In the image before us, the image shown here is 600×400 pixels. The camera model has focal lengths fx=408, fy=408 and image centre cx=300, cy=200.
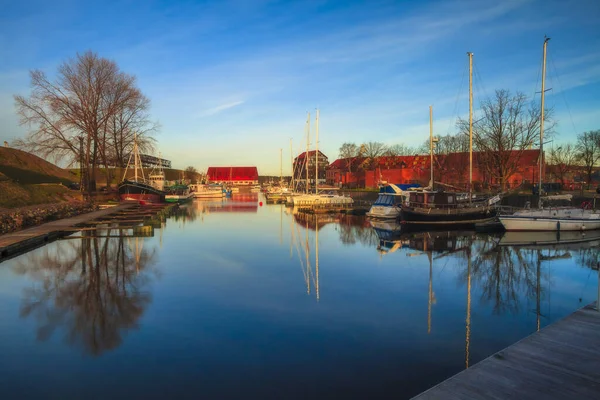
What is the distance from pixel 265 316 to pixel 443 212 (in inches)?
822

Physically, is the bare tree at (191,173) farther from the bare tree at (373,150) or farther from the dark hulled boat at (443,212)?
the dark hulled boat at (443,212)

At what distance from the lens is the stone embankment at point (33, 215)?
20.2 metres

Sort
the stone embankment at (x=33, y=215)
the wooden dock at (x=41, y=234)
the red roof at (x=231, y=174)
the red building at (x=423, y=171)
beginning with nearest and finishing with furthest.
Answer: the wooden dock at (x=41, y=234) < the stone embankment at (x=33, y=215) < the red building at (x=423, y=171) < the red roof at (x=231, y=174)

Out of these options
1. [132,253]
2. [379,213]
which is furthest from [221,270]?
[379,213]

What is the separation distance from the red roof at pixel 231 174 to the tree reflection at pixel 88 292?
123 meters

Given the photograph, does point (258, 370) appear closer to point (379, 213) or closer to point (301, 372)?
point (301, 372)

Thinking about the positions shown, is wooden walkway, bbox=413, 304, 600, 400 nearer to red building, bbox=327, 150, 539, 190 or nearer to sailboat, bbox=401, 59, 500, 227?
sailboat, bbox=401, 59, 500, 227

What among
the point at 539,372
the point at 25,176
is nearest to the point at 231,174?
the point at 25,176

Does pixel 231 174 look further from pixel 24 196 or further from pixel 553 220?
pixel 553 220

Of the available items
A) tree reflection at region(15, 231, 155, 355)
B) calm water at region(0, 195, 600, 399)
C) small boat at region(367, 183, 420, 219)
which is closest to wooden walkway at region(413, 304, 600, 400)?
calm water at region(0, 195, 600, 399)

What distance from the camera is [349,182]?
84000mm

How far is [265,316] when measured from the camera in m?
9.30

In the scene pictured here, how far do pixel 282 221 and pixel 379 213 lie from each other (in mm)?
8017

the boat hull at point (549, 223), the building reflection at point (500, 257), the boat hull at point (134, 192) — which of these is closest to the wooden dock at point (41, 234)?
the building reflection at point (500, 257)
